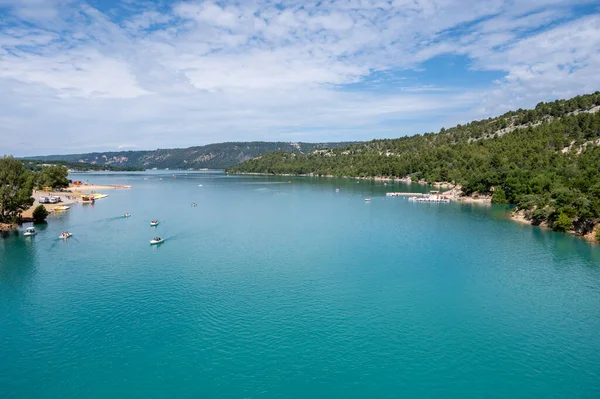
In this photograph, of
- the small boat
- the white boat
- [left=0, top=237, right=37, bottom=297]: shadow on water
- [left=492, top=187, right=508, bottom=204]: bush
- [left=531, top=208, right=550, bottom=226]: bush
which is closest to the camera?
[left=0, top=237, right=37, bottom=297]: shadow on water

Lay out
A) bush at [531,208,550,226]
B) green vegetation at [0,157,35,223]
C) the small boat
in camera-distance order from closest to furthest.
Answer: the small boat, bush at [531,208,550,226], green vegetation at [0,157,35,223]

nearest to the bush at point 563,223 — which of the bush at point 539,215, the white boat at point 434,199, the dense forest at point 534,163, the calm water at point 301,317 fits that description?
the dense forest at point 534,163

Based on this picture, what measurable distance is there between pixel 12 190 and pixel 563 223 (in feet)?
280

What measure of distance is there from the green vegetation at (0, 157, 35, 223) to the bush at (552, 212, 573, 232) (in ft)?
271

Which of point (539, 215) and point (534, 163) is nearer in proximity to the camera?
point (539, 215)

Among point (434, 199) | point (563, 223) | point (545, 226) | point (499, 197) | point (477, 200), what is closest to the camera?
point (563, 223)

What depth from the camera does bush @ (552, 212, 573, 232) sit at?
193 ft

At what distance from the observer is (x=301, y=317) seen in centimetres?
3102

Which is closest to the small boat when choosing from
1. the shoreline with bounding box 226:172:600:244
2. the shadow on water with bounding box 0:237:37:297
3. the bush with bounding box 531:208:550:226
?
the shadow on water with bounding box 0:237:37:297

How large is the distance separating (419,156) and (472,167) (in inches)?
1919

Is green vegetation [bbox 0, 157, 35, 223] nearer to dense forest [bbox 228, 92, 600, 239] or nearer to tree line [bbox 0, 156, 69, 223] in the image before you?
tree line [bbox 0, 156, 69, 223]

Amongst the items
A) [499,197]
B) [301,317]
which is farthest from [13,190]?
[499,197]

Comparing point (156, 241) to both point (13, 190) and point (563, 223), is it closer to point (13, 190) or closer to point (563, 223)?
point (13, 190)

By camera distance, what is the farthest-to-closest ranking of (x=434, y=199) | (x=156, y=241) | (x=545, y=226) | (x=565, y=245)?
(x=434, y=199) → (x=545, y=226) → (x=156, y=241) → (x=565, y=245)
